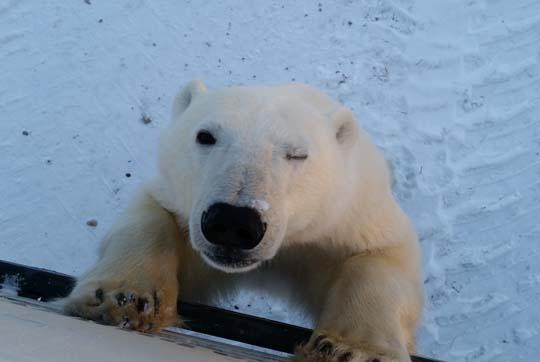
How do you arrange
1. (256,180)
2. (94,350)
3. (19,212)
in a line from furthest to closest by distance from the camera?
(19,212) < (256,180) < (94,350)

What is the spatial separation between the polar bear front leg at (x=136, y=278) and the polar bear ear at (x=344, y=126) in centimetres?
72

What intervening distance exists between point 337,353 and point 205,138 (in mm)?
786

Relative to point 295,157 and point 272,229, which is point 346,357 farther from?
point 295,157

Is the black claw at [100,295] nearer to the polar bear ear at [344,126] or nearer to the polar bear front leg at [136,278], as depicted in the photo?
the polar bear front leg at [136,278]

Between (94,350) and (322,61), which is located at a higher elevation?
(322,61)

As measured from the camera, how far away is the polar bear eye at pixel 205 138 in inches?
82.9

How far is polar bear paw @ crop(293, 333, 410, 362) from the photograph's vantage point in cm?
195

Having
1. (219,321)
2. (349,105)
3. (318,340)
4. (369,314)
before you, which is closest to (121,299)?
(219,321)

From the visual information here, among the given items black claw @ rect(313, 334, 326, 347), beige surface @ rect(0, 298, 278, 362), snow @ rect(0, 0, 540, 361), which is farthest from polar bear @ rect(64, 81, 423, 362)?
snow @ rect(0, 0, 540, 361)

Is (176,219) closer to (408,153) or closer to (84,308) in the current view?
(84,308)

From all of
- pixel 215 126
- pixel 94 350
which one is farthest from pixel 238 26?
pixel 94 350

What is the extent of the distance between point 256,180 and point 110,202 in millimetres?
2274

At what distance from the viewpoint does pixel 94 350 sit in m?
1.34

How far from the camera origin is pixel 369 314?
2145 millimetres
